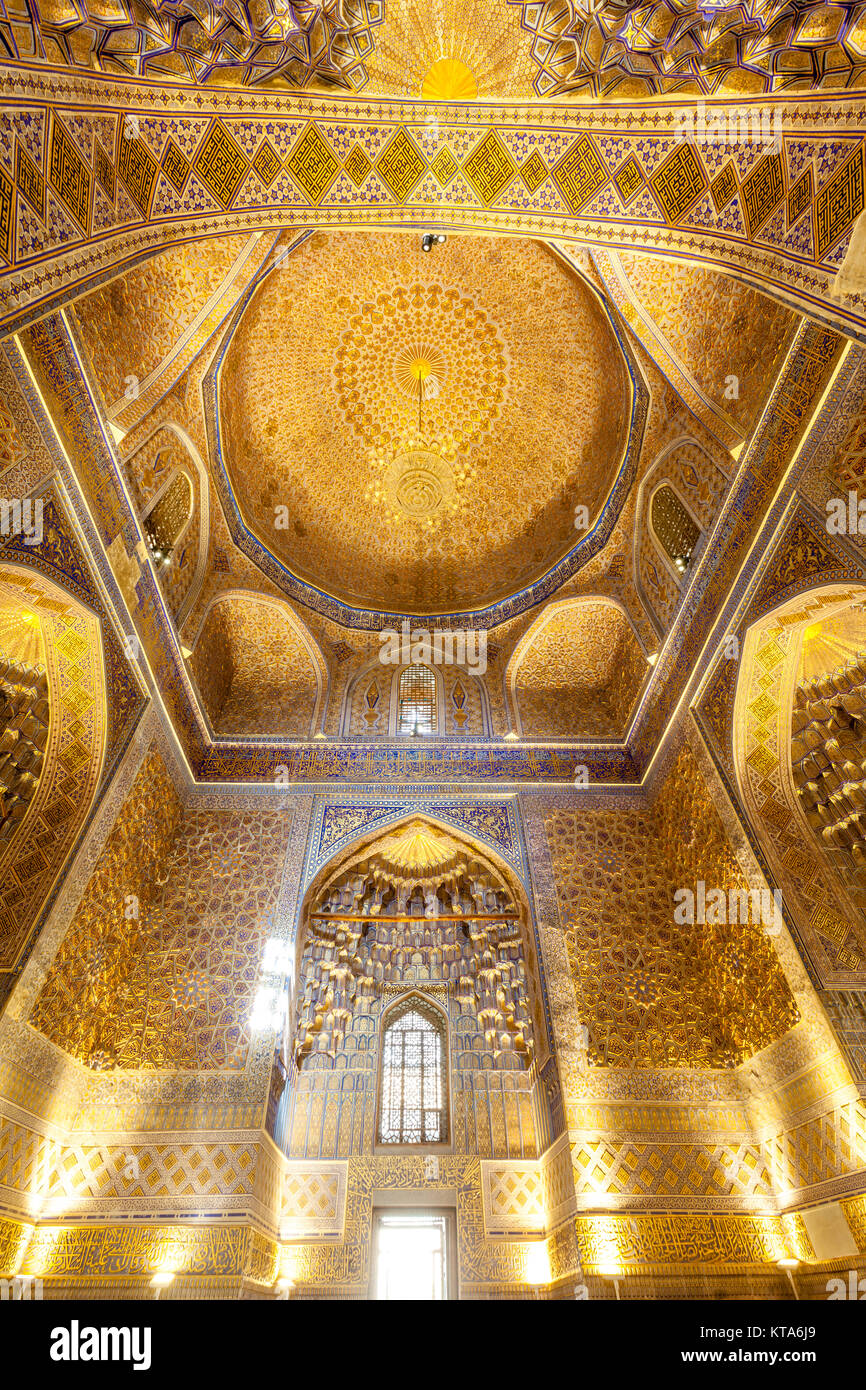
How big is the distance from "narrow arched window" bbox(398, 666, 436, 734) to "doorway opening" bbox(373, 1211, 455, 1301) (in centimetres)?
540

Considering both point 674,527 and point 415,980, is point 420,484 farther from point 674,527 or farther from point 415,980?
point 415,980

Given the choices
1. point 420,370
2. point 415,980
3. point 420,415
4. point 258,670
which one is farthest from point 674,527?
point 415,980

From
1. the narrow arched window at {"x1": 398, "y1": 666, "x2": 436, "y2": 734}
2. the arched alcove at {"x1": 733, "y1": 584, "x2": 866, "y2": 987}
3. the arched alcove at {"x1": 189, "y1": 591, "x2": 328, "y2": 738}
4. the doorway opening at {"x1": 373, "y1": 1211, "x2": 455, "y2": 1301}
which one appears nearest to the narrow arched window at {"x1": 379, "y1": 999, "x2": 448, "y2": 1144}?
the doorway opening at {"x1": 373, "y1": 1211, "x2": 455, "y2": 1301}

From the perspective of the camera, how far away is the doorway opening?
6.89 meters

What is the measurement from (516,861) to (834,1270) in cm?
412

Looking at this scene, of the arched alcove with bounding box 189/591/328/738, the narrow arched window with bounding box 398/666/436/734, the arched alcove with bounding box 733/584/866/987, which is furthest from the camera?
the narrow arched window with bounding box 398/666/436/734

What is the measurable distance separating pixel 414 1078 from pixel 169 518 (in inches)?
277

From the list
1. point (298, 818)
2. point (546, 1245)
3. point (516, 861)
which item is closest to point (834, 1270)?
point (546, 1245)

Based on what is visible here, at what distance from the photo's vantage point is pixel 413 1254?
7070 mm

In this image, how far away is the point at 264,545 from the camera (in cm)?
919

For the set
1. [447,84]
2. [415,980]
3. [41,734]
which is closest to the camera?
[447,84]

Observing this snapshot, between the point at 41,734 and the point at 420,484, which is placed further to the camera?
the point at 420,484

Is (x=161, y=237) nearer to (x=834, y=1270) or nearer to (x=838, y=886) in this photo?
(x=838, y=886)

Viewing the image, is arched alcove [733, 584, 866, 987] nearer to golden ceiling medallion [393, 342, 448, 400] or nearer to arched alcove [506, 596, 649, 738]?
arched alcove [506, 596, 649, 738]
